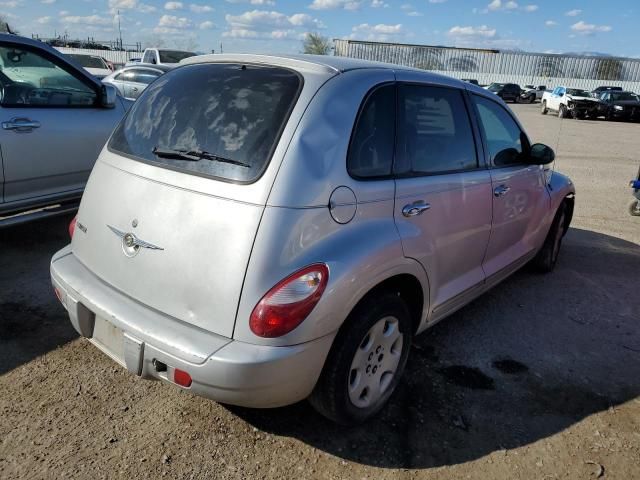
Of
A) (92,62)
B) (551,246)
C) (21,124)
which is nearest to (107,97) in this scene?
(21,124)

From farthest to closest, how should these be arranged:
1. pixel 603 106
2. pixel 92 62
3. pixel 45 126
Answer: pixel 603 106
pixel 92 62
pixel 45 126

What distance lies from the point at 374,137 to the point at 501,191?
1.38 m

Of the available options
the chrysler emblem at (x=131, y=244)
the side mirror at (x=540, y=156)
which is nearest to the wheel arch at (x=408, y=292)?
the chrysler emblem at (x=131, y=244)

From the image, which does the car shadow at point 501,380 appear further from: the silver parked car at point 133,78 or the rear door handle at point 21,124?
the silver parked car at point 133,78

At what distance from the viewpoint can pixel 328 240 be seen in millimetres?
2188

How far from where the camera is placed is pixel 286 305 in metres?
2.04

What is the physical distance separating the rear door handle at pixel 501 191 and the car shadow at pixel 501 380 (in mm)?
1016

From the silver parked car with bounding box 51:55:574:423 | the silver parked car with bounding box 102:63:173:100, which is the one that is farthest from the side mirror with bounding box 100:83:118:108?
the silver parked car with bounding box 102:63:173:100

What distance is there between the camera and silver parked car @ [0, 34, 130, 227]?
4430mm

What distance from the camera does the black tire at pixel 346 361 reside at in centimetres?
232

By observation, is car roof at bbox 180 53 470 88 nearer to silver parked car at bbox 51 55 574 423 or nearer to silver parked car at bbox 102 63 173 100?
silver parked car at bbox 51 55 574 423

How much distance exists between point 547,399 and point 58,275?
2824 millimetres

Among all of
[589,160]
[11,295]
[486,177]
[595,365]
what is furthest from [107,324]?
[589,160]

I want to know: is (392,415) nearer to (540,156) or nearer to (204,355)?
(204,355)
